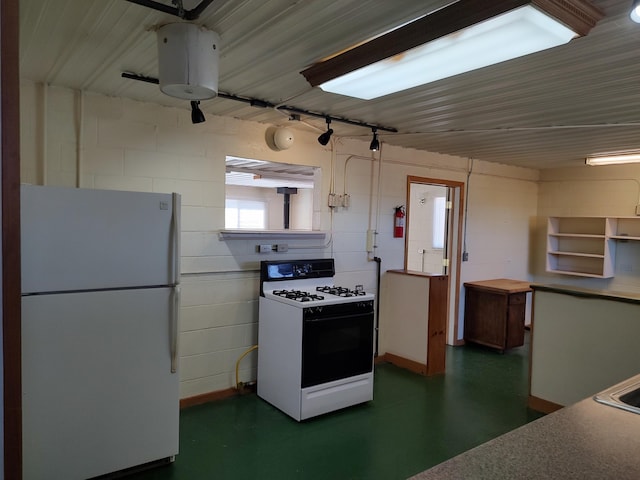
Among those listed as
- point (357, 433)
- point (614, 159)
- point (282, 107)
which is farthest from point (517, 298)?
point (282, 107)

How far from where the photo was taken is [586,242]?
579 cm

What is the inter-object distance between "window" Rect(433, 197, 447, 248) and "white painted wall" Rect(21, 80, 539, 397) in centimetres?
79

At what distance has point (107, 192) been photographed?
2.35m

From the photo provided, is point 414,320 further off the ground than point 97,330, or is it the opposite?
point 97,330

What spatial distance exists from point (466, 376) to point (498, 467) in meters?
3.43

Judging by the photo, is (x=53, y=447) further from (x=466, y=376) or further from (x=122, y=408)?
(x=466, y=376)

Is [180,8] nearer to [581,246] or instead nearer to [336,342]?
[336,342]

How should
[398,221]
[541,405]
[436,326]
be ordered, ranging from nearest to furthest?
1. [541,405]
2. [436,326]
3. [398,221]

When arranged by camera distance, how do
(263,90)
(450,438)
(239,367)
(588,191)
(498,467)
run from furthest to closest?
1. (588,191)
2. (239,367)
3. (450,438)
4. (263,90)
5. (498,467)

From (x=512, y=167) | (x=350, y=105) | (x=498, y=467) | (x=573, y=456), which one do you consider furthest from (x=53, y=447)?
(x=512, y=167)

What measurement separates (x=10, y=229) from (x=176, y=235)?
1714mm

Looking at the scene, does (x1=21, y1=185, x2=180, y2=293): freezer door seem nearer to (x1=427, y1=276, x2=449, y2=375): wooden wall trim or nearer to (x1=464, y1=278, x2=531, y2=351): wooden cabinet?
(x1=427, y1=276, x2=449, y2=375): wooden wall trim

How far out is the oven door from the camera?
3.20 m

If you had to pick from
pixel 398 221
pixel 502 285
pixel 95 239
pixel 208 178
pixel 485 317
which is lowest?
pixel 485 317
